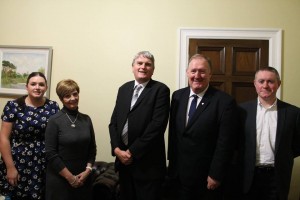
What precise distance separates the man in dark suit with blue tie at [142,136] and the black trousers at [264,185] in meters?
0.64

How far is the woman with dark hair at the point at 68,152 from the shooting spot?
1771 millimetres

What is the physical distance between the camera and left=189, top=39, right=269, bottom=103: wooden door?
9.48 feet

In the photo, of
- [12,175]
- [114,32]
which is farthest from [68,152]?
[114,32]

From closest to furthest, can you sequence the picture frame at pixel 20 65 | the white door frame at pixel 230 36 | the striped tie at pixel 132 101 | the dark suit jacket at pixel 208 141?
1. the dark suit jacket at pixel 208 141
2. the striped tie at pixel 132 101
3. the white door frame at pixel 230 36
4. the picture frame at pixel 20 65

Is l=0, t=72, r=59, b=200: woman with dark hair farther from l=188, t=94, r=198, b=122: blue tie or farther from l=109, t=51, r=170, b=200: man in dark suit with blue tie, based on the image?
l=188, t=94, r=198, b=122: blue tie

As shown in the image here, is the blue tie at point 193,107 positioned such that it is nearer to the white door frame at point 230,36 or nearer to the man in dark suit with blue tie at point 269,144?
the man in dark suit with blue tie at point 269,144

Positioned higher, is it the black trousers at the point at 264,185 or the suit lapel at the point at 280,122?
the suit lapel at the point at 280,122

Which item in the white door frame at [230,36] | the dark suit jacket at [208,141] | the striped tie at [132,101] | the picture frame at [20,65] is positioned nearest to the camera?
the dark suit jacket at [208,141]

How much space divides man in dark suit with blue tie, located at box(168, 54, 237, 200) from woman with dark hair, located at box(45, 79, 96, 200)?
644 mm

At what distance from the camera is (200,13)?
9.50 feet

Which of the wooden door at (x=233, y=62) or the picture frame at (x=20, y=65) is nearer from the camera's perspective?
the wooden door at (x=233, y=62)

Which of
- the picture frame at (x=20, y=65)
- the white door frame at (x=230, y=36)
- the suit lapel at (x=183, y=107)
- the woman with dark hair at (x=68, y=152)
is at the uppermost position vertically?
the white door frame at (x=230, y=36)

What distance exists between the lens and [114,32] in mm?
2973

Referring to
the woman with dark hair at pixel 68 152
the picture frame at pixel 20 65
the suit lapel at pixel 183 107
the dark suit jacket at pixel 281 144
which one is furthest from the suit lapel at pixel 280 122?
the picture frame at pixel 20 65
